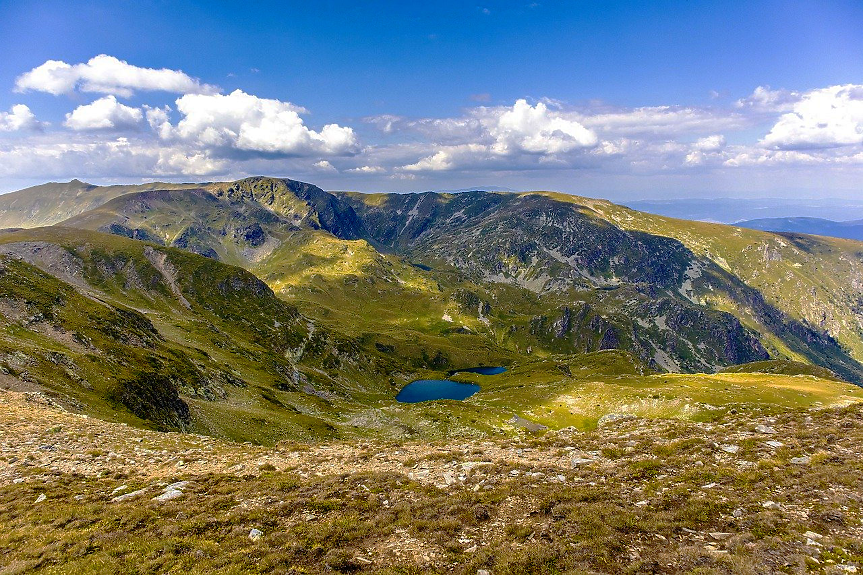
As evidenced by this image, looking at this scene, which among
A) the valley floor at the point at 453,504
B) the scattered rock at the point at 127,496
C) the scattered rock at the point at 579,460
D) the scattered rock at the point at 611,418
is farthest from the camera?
the scattered rock at the point at 611,418

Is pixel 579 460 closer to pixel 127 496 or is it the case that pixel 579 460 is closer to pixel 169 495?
pixel 169 495

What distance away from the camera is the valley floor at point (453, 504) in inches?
633

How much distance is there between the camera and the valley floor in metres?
16.1

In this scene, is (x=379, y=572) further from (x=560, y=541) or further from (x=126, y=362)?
(x=126, y=362)

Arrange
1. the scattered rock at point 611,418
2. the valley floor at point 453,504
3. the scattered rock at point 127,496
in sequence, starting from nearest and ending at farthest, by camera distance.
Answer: the valley floor at point 453,504 → the scattered rock at point 127,496 → the scattered rock at point 611,418

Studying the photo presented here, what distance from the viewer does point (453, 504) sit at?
2200cm

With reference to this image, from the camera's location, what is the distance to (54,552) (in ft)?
57.3

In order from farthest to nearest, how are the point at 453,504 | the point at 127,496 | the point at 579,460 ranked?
1. the point at 579,460
2. the point at 127,496
3. the point at 453,504

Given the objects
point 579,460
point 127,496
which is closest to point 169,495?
point 127,496

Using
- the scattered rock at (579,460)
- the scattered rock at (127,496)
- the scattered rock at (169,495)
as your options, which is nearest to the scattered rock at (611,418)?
the scattered rock at (579,460)

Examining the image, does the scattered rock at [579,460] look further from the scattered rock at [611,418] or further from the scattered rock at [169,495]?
the scattered rock at [169,495]

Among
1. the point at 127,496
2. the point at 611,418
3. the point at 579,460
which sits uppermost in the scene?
the point at 127,496

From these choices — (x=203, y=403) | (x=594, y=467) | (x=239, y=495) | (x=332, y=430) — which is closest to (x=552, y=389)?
(x=332, y=430)

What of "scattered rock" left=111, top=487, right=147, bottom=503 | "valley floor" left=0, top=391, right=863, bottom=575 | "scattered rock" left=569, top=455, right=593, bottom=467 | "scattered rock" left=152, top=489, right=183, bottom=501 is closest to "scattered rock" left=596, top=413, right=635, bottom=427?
"valley floor" left=0, top=391, right=863, bottom=575
